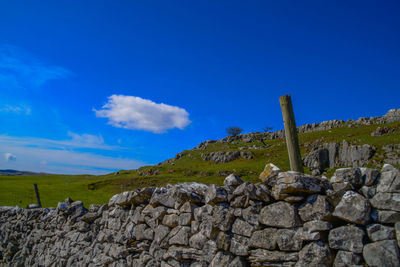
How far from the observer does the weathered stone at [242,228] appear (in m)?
5.42

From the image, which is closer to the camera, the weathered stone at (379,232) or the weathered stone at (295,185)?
the weathered stone at (379,232)

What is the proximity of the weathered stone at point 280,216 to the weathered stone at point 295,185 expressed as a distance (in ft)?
0.61

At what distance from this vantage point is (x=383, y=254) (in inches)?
154

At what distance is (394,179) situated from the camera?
4117 millimetres

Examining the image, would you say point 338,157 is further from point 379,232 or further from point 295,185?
point 379,232

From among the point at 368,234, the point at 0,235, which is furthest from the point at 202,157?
the point at 368,234

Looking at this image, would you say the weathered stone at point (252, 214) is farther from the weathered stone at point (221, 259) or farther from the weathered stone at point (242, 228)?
the weathered stone at point (221, 259)

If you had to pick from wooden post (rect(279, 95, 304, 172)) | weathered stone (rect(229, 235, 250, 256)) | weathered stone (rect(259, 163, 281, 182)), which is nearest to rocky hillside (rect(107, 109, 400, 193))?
wooden post (rect(279, 95, 304, 172))

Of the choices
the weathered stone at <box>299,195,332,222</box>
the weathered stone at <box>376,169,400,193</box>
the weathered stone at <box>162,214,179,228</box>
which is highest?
the weathered stone at <box>376,169,400,193</box>

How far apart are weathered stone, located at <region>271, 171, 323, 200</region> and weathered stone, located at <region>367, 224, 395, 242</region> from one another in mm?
972

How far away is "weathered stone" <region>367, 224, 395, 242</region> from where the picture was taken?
13.0 feet

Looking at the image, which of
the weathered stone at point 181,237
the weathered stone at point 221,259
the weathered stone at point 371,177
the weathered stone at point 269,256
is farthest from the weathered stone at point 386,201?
the weathered stone at point 181,237

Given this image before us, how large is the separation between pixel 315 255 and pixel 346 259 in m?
0.45

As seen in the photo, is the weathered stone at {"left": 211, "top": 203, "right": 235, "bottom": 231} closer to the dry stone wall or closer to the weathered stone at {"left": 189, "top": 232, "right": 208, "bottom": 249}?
the dry stone wall
